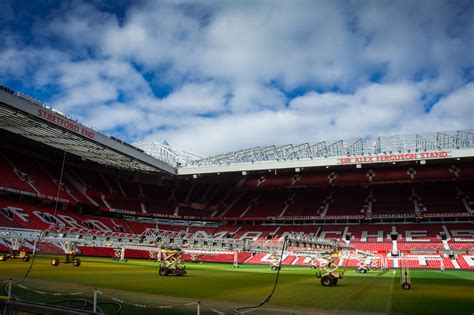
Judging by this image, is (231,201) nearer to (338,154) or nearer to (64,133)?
(338,154)

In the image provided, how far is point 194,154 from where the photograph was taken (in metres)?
68.4

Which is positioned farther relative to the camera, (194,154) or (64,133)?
(194,154)

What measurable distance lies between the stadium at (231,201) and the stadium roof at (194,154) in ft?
0.57

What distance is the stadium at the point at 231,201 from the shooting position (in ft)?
130

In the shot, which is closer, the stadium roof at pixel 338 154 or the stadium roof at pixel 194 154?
the stadium roof at pixel 194 154

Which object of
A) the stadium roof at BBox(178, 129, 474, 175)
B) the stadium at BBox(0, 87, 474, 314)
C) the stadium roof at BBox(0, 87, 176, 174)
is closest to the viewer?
the stadium roof at BBox(0, 87, 176, 174)

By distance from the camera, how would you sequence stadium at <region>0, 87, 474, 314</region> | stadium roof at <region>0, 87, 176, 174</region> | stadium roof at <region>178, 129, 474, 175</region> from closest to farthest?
stadium roof at <region>0, 87, 176, 174</region> → stadium at <region>0, 87, 474, 314</region> → stadium roof at <region>178, 129, 474, 175</region>

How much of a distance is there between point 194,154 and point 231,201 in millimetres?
14986

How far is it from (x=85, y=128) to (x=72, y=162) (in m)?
25.0

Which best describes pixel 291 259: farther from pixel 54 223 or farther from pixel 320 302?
pixel 320 302

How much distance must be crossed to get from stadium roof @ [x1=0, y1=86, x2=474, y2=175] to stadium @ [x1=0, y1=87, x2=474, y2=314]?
0.17m

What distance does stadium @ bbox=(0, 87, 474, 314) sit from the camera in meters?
39.5

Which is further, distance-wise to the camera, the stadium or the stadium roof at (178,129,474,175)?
the stadium roof at (178,129,474,175)

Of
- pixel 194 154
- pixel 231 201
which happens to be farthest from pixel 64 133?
pixel 231 201
